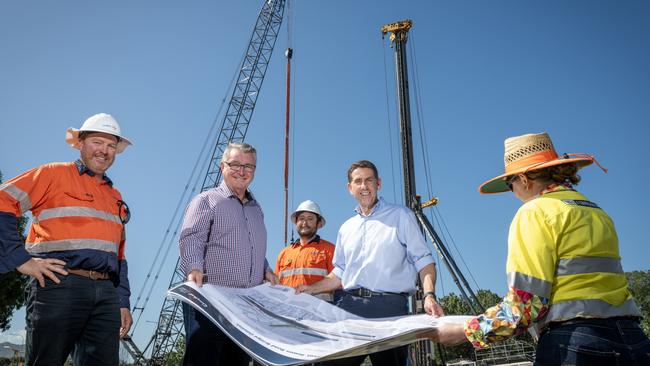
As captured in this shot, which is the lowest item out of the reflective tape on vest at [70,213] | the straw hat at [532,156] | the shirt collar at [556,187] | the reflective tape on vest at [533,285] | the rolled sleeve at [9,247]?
the reflective tape on vest at [533,285]

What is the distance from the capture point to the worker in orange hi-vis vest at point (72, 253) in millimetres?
2941

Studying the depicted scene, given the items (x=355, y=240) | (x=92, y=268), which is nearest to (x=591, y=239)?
(x=355, y=240)

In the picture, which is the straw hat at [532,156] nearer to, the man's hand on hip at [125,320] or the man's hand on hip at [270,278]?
the man's hand on hip at [270,278]

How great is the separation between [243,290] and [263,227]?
2.51ft

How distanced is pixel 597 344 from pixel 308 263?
540 cm

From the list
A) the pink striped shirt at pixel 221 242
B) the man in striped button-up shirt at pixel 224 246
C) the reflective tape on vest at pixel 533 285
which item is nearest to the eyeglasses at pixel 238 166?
the man in striped button-up shirt at pixel 224 246

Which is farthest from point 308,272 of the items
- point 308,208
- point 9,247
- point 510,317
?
point 510,317

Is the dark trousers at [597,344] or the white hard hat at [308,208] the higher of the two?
the white hard hat at [308,208]

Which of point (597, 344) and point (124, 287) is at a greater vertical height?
point (124, 287)

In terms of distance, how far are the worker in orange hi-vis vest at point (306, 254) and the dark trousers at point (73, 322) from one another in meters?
3.90

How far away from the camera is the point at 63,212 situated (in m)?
3.19

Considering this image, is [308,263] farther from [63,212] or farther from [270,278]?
[63,212]

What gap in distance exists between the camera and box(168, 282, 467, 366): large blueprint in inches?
85.3

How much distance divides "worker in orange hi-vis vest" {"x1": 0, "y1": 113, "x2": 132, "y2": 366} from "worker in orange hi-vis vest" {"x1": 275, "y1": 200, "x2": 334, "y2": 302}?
368 cm
